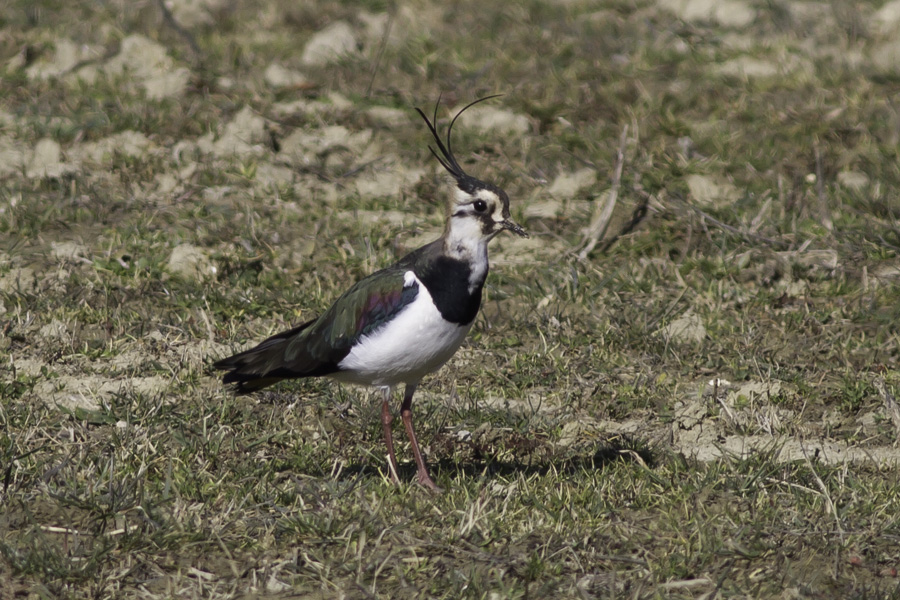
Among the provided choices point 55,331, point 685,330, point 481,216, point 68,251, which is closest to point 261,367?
point 481,216

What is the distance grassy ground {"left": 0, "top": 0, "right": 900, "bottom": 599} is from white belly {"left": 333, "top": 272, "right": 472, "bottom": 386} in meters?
0.43

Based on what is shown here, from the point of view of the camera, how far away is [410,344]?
4211 millimetres

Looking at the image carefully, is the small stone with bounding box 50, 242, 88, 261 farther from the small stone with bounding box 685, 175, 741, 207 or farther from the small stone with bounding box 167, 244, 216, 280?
the small stone with bounding box 685, 175, 741, 207

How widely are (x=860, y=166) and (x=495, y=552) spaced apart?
14.1ft

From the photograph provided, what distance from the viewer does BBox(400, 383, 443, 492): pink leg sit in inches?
172

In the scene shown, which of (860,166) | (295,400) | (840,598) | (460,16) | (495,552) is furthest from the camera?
(460,16)

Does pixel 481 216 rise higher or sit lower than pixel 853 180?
higher

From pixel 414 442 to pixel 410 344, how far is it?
469mm

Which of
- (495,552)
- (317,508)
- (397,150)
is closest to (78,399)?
(317,508)

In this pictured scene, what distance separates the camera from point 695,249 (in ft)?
20.7

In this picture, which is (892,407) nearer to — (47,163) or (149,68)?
(47,163)

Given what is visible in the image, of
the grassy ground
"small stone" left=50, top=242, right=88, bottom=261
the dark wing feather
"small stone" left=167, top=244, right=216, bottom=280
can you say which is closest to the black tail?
the dark wing feather

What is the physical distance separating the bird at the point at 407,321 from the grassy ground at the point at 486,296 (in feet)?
1.04

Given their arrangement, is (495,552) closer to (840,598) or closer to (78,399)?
(840,598)
